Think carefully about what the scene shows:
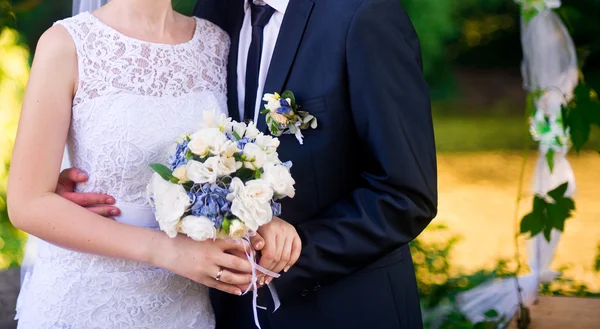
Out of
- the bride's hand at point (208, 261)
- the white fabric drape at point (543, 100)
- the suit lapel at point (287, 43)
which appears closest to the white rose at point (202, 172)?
the bride's hand at point (208, 261)

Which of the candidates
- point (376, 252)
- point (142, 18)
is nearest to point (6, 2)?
point (142, 18)

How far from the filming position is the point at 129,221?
2277 millimetres

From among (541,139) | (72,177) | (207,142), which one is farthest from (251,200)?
(541,139)

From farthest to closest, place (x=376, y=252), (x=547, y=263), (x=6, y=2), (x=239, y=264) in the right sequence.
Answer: (x=6, y=2) < (x=547, y=263) < (x=376, y=252) < (x=239, y=264)

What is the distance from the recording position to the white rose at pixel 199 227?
1789mm

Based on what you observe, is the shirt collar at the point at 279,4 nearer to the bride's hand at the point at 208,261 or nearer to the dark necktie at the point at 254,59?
the dark necktie at the point at 254,59

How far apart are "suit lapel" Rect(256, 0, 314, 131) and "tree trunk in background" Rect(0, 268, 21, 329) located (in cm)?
281

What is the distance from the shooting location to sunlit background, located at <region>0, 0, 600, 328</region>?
5.73 metres

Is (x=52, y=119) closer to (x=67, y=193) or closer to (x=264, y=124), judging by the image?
(x=67, y=193)

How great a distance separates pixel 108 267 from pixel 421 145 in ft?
3.24

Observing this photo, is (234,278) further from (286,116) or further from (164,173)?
(286,116)

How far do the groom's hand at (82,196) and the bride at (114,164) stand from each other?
3 cm

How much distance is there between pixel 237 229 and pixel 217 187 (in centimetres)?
11

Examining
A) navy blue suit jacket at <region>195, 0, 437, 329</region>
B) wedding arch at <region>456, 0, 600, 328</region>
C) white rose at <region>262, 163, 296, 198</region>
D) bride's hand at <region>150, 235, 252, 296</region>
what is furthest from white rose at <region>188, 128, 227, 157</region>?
wedding arch at <region>456, 0, 600, 328</region>
